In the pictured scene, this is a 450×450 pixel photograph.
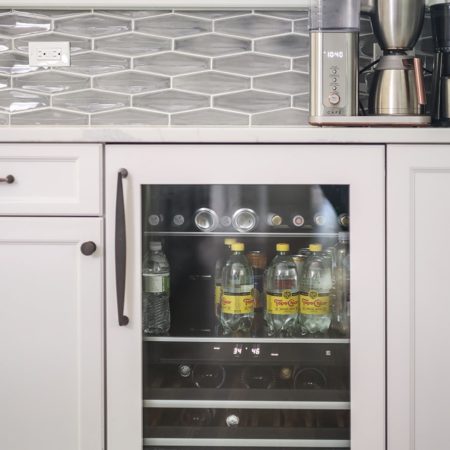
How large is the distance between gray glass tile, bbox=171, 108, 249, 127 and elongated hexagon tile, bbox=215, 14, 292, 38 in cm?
26

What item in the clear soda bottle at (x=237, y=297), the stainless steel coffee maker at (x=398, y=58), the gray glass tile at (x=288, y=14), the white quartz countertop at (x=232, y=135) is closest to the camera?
the white quartz countertop at (x=232, y=135)

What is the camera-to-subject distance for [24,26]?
2156 mm

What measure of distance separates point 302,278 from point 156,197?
0.42 m

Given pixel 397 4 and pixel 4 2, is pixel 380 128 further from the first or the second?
pixel 4 2

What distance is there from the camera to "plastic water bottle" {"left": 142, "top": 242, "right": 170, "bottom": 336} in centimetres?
164

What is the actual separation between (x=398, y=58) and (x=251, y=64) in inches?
20.3

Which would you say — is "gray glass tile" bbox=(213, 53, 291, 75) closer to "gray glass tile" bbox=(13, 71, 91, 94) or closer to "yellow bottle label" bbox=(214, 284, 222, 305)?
"gray glass tile" bbox=(13, 71, 91, 94)

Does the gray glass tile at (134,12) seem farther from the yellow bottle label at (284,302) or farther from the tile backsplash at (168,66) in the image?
the yellow bottle label at (284,302)

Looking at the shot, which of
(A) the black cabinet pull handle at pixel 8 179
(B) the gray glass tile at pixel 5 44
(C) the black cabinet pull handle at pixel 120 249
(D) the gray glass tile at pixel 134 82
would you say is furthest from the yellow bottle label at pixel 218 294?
(B) the gray glass tile at pixel 5 44

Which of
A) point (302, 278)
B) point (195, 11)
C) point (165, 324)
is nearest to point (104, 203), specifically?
point (165, 324)

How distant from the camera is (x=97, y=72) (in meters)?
2.15

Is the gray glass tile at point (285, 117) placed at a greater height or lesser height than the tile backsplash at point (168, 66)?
lesser

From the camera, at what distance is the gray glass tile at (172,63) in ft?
7.03

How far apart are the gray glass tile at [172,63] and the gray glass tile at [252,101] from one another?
0.40ft
